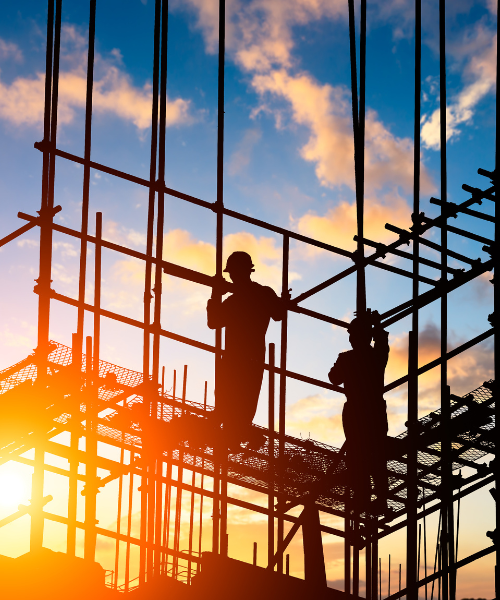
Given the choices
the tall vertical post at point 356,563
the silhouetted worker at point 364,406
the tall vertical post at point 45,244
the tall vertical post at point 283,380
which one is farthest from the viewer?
the tall vertical post at point 356,563

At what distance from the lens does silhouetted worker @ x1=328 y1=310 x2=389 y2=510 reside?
697 cm

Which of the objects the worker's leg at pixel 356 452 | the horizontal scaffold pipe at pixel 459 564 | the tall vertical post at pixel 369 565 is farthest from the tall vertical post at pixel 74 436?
the tall vertical post at pixel 369 565

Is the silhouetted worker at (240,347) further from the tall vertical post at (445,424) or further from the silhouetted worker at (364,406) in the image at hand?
the tall vertical post at (445,424)

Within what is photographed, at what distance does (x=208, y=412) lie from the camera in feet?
24.2

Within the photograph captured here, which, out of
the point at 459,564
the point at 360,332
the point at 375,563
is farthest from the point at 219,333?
the point at 459,564

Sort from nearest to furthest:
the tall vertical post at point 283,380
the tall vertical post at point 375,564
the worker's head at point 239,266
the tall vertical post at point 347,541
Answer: the worker's head at point 239,266, the tall vertical post at point 283,380, the tall vertical post at point 347,541, the tall vertical post at point 375,564

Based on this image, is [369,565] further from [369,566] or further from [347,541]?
[347,541]

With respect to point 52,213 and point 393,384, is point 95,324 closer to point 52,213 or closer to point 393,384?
point 52,213

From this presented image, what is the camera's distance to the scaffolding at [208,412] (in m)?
6.33

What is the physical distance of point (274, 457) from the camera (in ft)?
25.3

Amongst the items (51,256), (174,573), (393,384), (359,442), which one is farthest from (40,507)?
(174,573)

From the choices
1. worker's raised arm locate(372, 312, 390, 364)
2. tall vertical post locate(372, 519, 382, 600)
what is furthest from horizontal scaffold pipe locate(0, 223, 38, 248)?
tall vertical post locate(372, 519, 382, 600)

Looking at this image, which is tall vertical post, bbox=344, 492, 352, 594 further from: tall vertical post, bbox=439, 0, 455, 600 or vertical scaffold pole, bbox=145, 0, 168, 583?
vertical scaffold pole, bbox=145, 0, 168, 583

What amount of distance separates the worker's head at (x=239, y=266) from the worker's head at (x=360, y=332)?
1.29 metres
